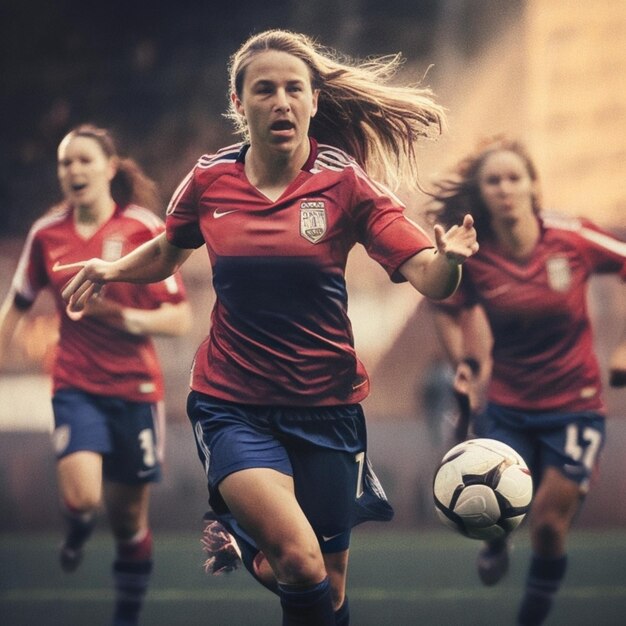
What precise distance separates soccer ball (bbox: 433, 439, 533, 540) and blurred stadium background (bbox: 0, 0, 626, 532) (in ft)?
11.9

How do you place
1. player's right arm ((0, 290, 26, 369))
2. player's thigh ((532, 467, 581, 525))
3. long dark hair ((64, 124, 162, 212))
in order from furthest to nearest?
long dark hair ((64, 124, 162, 212)) → player's right arm ((0, 290, 26, 369)) → player's thigh ((532, 467, 581, 525))

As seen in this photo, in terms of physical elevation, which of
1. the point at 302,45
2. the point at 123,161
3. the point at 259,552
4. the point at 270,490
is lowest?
the point at 259,552

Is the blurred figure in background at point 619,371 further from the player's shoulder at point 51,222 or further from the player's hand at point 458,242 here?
the player's shoulder at point 51,222

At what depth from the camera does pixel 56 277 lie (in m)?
5.31

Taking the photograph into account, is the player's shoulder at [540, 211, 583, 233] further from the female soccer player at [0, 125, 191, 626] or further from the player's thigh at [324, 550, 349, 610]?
the player's thigh at [324, 550, 349, 610]

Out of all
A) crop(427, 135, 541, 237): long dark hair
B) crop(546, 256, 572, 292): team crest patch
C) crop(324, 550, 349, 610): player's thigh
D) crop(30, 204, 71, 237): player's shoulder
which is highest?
crop(427, 135, 541, 237): long dark hair

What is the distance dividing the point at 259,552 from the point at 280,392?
49cm

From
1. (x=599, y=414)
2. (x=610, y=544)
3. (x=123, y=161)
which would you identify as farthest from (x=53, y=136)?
(x=599, y=414)

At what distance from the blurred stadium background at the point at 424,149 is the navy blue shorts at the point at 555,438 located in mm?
2767

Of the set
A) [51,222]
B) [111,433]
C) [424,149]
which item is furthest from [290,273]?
[424,149]

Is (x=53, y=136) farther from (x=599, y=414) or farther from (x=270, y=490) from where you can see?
(x=270, y=490)

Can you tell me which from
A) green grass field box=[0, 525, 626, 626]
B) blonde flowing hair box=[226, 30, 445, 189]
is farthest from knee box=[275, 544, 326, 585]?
green grass field box=[0, 525, 626, 626]

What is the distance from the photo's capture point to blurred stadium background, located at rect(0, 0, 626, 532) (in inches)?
309

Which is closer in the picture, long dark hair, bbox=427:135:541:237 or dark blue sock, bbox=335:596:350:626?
dark blue sock, bbox=335:596:350:626
